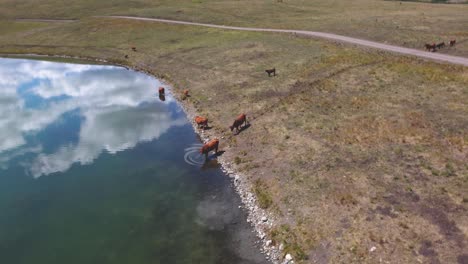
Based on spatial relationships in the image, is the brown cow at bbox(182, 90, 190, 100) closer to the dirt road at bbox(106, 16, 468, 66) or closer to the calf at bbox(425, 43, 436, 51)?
the dirt road at bbox(106, 16, 468, 66)

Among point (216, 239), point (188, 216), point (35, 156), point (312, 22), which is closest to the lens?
point (216, 239)

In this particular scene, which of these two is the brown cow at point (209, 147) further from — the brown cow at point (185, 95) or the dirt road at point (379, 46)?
the dirt road at point (379, 46)

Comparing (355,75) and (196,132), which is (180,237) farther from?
(355,75)

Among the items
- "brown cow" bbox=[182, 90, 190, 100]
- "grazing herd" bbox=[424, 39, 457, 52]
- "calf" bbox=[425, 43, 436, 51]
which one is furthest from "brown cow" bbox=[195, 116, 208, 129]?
"grazing herd" bbox=[424, 39, 457, 52]

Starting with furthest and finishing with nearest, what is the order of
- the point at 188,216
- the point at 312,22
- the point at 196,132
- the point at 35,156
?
the point at 312,22
the point at 196,132
the point at 35,156
the point at 188,216

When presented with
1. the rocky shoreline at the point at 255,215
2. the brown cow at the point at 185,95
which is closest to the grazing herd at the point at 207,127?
the rocky shoreline at the point at 255,215

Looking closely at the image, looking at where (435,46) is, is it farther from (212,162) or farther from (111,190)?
(111,190)

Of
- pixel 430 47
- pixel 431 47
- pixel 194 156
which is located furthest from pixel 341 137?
pixel 431 47

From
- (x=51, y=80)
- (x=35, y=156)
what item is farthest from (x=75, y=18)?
(x=35, y=156)
